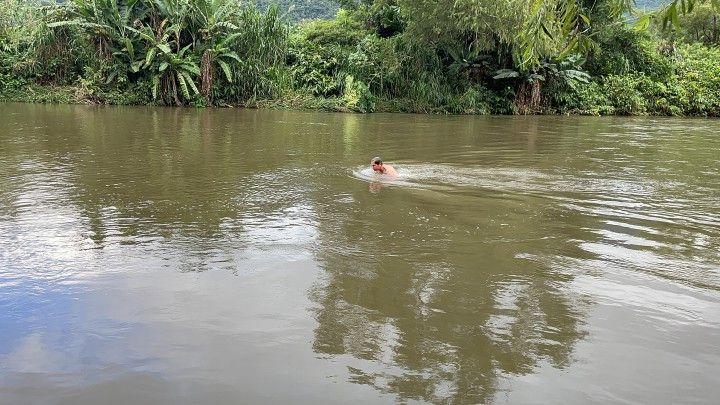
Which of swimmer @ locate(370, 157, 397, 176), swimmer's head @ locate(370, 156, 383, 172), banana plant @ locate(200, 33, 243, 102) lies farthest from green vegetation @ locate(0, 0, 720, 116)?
swimmer's head @ locate(370, 156, 383, 172)

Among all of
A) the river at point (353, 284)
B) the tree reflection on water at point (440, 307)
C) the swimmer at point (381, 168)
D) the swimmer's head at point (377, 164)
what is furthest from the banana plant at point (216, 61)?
the tree reflection on water at point (440, 307)

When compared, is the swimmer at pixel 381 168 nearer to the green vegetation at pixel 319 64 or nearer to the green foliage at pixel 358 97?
the green vegetation at pixel 319 64

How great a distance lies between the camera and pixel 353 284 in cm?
431

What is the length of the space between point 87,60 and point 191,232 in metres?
21.5

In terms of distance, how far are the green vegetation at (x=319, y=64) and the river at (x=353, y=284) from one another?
14.7m

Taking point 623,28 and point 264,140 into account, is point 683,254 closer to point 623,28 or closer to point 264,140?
point 264,140

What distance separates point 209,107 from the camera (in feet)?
77.3

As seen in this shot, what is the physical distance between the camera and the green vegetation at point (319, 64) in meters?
23.0

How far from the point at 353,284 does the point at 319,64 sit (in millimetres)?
23286

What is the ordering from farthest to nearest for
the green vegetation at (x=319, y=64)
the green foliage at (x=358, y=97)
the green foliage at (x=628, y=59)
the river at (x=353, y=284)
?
the green foliage at (x=628, y=59) → the green foliage at (x=358, y=97) → the green vegetation at (x=319, y=64) → the river at (x=353, y=284)

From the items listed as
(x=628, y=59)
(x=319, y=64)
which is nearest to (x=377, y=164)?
(x=319, y=64)

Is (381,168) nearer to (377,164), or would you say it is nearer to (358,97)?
(377,164)

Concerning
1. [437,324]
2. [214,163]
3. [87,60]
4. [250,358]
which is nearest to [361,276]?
[437,324]

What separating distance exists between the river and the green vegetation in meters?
14.7
